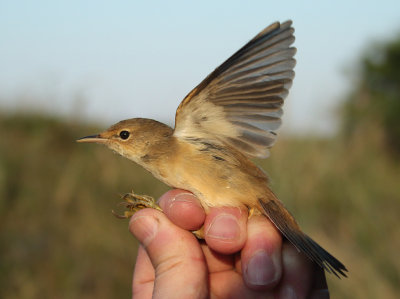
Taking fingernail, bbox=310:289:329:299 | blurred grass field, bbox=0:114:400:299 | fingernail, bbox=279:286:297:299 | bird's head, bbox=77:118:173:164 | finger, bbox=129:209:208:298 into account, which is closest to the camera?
finger, bbox=129:209:208:298

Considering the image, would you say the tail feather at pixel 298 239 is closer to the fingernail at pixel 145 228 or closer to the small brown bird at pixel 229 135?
the small brown bird at pixel 229 135

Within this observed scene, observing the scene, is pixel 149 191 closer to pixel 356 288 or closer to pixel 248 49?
pixel 356 288

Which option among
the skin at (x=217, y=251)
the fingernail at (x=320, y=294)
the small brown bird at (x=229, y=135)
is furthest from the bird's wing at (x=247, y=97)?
the fingernail at (x=320, y=294)

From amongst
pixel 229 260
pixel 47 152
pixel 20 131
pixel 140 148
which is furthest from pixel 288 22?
pixel 20 131

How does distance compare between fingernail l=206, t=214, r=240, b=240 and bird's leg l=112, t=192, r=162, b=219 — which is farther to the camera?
bird's leg l=112, t=192, r=162, b=219

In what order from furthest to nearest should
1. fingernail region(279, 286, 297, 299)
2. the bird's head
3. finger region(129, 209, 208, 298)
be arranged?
the bird's head → fingernail region(279, 286, 297, 299) → finger region(129, 209, 208, 298)

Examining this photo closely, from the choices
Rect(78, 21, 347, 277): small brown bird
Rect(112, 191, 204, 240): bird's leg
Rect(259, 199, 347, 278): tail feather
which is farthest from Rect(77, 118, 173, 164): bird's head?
Rect(259, 199, 347, 278): tail feather

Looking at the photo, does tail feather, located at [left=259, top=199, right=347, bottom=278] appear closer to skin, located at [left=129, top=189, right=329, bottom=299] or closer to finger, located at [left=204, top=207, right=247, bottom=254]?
skin, located at [left=129, top=189, right=329, bottom=299]
